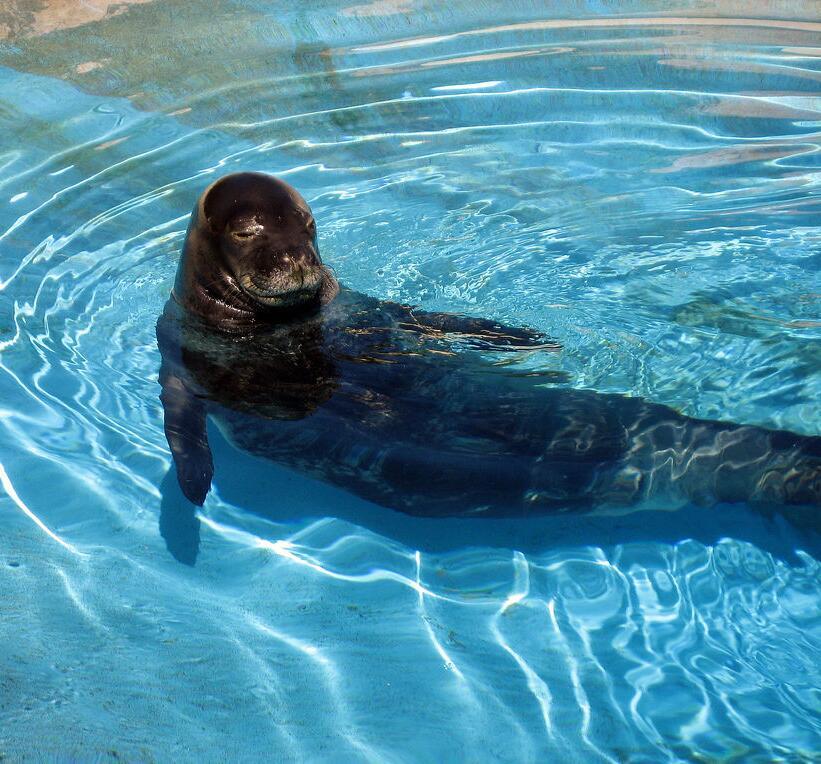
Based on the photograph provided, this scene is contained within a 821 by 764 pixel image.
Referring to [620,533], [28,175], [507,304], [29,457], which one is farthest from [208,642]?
[28,175]

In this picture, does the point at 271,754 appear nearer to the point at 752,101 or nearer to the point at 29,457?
the point at 29,457

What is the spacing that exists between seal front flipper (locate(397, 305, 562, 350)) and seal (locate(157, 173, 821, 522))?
1 centimetres

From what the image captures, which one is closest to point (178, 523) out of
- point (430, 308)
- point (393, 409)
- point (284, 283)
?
point (393, 409)

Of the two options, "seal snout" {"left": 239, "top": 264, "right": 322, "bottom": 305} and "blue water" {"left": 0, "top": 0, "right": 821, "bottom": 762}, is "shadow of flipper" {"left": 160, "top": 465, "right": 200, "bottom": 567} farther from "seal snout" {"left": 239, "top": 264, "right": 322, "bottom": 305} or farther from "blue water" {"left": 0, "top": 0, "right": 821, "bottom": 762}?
"seal snout" {"left": 239, "top": 264, "right": 322, "bottom": 305}

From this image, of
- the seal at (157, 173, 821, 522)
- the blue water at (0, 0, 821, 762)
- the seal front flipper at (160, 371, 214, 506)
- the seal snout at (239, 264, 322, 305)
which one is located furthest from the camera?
the seal snout at (239, 264, 322, 305)

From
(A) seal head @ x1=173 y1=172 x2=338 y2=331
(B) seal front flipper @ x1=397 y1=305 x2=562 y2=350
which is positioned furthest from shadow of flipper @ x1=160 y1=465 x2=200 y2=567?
(B) seal front flipper @ x1=397 y1=305 x2=562 y2=350

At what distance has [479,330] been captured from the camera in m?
4.89

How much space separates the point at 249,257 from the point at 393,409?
44.8 inches

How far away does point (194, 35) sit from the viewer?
8.38 m

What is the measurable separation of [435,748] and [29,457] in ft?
8.39

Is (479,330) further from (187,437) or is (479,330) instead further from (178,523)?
(178,523)

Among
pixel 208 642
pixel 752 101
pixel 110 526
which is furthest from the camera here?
pixel 752 101

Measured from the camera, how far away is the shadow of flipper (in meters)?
4.09

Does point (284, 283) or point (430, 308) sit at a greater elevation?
point (430, 308)
